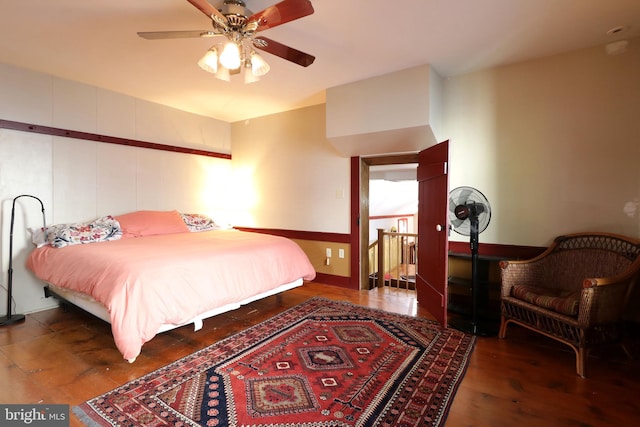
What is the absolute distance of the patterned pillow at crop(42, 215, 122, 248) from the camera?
2850 mm

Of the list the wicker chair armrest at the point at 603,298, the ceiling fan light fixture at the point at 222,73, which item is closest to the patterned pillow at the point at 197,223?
the ceiling fan light fixture at the point at 222,73

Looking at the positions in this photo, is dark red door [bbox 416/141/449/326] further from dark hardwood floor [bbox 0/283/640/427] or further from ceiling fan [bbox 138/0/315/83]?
ceiling fan [bbox 138/0/315/83]

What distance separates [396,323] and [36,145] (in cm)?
398

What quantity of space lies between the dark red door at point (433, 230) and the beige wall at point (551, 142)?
13.6 inches

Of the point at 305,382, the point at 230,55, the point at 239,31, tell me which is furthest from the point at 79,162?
the point at 305,382

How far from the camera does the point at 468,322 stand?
2.75m

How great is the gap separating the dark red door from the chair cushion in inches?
22.2

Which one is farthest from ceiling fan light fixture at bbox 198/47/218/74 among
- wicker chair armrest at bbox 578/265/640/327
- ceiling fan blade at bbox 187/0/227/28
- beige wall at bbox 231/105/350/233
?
wicker chair armrest at bbox 578/265/640/327

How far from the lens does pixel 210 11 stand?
1.70m

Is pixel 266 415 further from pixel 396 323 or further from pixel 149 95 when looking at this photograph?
pixel 149 95

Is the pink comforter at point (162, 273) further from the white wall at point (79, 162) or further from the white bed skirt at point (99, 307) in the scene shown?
the white wall at point (79, 162)

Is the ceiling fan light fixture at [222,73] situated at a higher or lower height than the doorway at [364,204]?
higher

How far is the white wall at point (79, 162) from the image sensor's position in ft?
9.82

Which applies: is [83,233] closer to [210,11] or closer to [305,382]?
[210,11]
